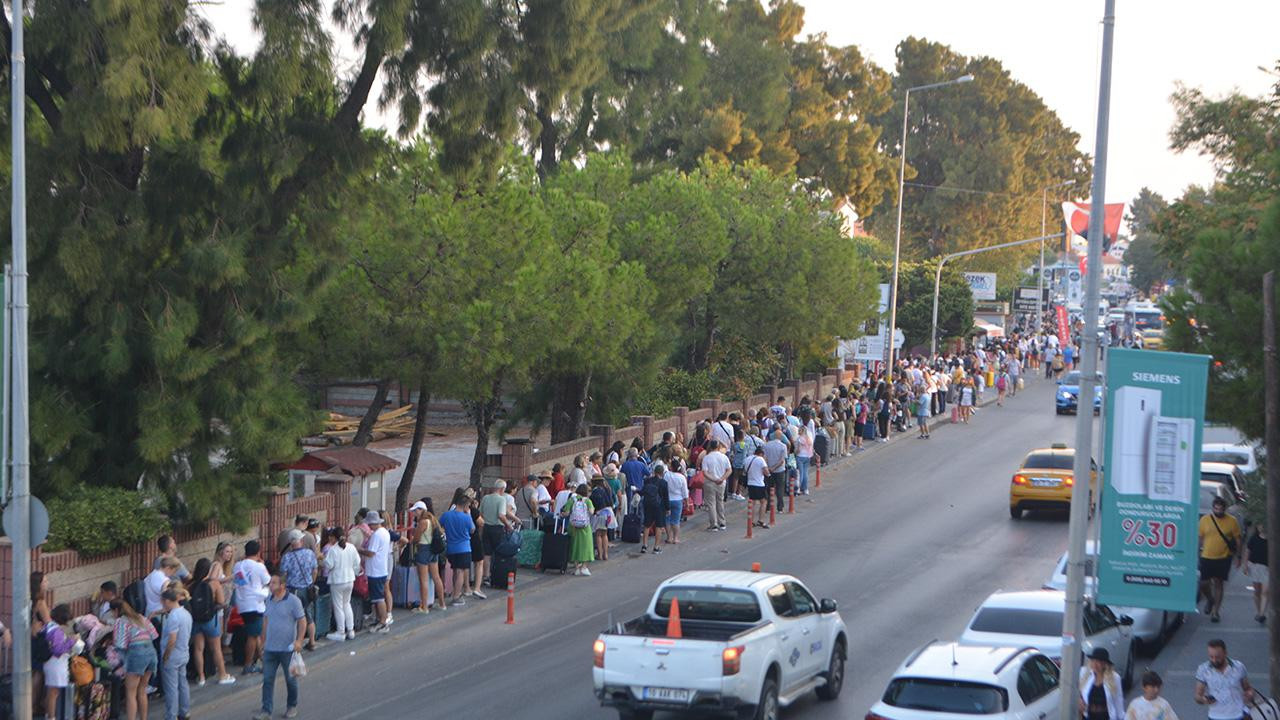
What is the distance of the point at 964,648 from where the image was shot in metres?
13.1

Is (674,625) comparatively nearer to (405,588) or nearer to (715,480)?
(405,588)

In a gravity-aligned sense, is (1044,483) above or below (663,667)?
above

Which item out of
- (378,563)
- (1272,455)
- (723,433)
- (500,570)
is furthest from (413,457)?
(1272,455)

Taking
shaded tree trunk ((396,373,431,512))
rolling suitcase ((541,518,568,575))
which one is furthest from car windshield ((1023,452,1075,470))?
shaded tree trunk ((396,373,431,512))

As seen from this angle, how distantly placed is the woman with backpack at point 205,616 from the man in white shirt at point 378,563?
261 cm

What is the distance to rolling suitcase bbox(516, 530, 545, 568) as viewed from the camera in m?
23.6

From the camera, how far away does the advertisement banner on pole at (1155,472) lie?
1214cm

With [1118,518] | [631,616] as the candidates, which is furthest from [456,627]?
[1118,518]

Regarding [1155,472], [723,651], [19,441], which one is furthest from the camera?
[19,441]

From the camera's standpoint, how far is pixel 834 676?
15.8m

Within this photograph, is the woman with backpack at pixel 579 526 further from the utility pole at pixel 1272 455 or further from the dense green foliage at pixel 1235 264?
the utility pole at pixel 1272 455

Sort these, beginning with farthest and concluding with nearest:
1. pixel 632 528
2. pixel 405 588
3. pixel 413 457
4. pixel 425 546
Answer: pixel 413 457 → pixel 632 528 → pixel 405 588 → pixel 425 546

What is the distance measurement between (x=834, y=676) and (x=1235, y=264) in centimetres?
640

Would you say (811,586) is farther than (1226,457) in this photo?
No
